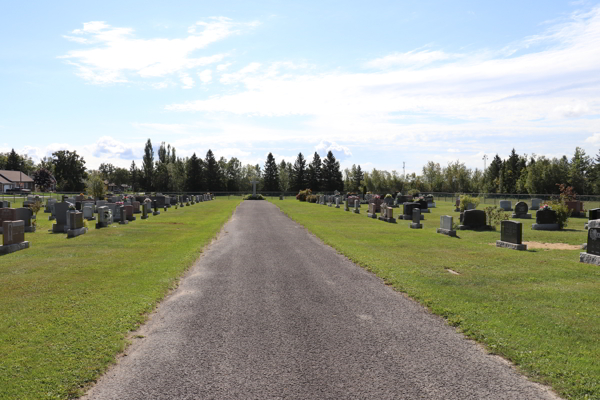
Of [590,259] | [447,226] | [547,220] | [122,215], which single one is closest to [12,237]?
[122,215]

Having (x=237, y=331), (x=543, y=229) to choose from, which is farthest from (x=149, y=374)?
(x=543, y=229)

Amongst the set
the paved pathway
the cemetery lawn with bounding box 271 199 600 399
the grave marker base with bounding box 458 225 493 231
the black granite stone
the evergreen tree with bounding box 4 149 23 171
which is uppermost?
the evergreen tree with bounding box 4 149 23 171

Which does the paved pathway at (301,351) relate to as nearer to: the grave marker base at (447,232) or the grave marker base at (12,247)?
the grave marker base at (12,247)

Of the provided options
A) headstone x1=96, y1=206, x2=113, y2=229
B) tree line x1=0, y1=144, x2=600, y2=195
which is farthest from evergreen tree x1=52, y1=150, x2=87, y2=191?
headstone x1=96, y1=206, x2=113, y2=229

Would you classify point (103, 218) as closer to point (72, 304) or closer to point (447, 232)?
point (72, 304)

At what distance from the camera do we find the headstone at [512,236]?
14.8 m

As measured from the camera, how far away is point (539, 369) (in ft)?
16.2

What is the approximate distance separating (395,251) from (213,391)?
1110 centimetres

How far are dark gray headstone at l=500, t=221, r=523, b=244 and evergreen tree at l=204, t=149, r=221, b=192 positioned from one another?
3619 inches

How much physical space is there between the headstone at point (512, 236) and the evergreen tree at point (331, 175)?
92761mm

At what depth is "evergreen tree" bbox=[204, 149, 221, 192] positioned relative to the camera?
4021 inches

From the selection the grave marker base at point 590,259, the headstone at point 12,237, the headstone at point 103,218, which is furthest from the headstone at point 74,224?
the grave marker base at point 590,259

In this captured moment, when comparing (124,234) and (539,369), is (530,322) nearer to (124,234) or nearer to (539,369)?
(539,369)

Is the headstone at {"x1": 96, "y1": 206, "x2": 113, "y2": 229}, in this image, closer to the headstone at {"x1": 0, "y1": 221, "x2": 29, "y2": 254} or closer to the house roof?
the headstone at {"x1": 0, "y1": 221, "x2": 29, "y2": 254}
